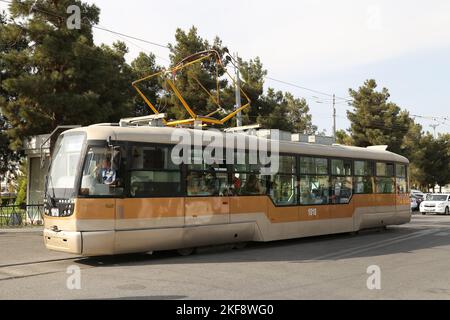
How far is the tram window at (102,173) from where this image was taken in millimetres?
10453

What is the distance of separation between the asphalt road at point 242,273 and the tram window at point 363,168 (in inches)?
124

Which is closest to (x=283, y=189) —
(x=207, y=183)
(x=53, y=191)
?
(x=207, y=183)

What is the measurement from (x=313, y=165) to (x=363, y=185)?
2937mm

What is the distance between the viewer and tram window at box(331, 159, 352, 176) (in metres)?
16.0

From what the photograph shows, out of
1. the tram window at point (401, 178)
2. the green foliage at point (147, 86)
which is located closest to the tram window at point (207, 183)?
the tram window at point (401, 178)

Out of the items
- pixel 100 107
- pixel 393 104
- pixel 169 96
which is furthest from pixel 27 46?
pixel 393 104

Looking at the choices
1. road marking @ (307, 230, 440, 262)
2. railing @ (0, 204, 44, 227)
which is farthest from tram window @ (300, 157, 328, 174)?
railing @ (0, 204, 44, 227)

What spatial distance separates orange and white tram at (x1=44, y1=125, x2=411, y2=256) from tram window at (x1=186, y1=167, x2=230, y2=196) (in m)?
0.02

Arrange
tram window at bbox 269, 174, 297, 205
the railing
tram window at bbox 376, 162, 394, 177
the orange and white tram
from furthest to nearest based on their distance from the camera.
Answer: the railing
tram window at bbox 376, 162, 394, 177
tram window at bbox 269, 174, 297, 205
the orange and white tram

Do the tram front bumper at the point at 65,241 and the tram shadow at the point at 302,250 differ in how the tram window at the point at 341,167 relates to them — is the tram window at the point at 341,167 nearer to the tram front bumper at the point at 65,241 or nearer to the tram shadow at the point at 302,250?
the tram shadow at the point at 302,250

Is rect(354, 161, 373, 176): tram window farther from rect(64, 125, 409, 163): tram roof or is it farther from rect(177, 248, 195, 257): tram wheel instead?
rect(177, 248, 195, 257): tram wheel

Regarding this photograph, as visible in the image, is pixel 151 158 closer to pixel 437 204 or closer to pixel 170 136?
pixel 170 136

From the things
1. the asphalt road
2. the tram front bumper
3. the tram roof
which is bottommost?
the asphalt road

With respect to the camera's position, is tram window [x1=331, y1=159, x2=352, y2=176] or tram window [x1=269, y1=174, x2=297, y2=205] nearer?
tram window [x1=269, y1=174, x2=297, y2=205]
